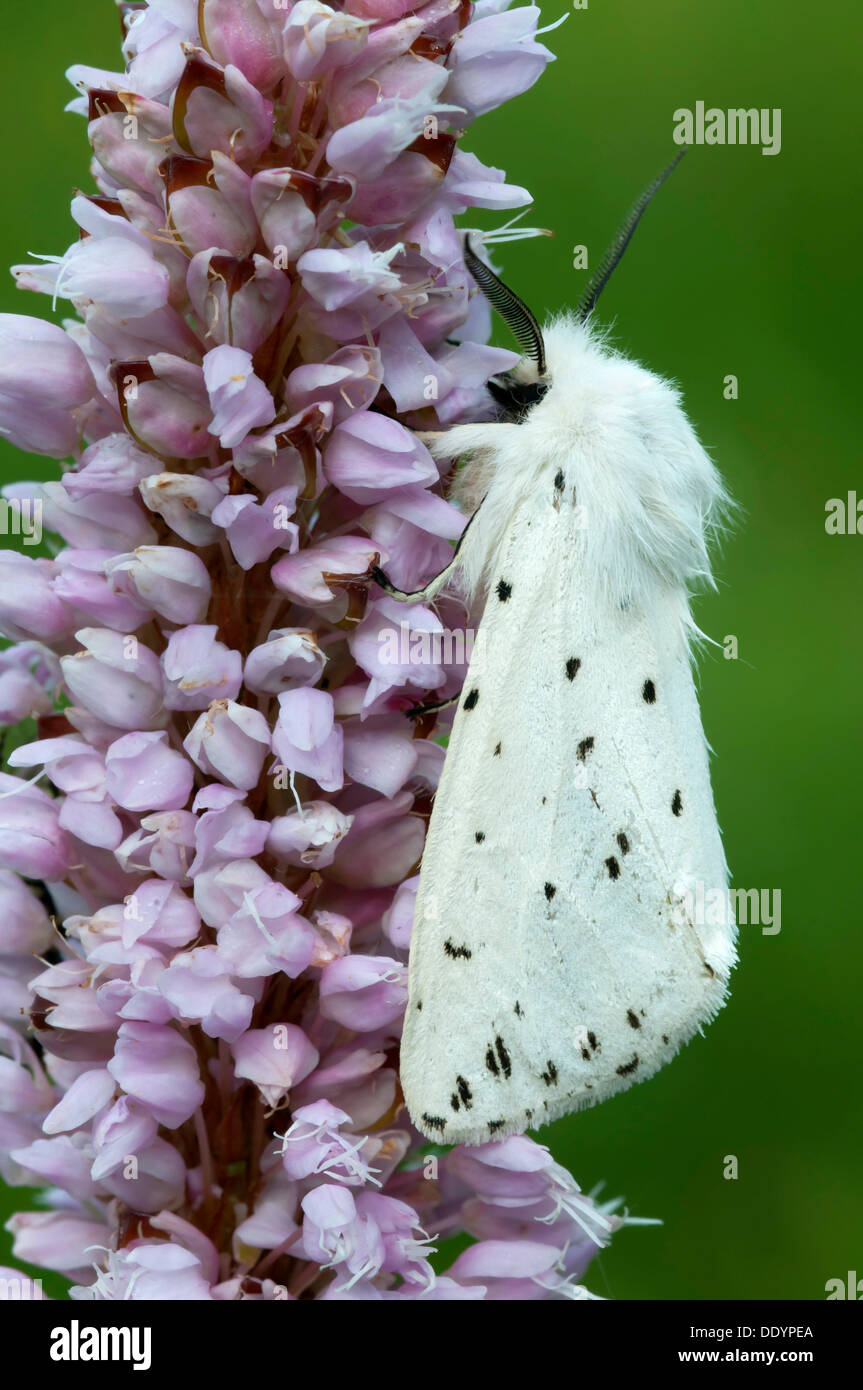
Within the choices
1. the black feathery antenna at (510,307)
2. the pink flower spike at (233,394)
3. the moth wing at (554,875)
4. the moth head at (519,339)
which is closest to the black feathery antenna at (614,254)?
the moth head at (519,339)

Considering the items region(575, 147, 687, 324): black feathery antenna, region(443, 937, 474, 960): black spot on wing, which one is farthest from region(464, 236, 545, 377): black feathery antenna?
region(443, 937, 474, 960): black spot on wing

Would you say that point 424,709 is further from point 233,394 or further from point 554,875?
point 233,394

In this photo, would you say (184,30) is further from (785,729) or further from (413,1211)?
(785,729)

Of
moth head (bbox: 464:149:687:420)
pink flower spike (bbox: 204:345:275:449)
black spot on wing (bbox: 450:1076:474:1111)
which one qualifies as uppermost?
moth head (bbox: 464:149:687:420)

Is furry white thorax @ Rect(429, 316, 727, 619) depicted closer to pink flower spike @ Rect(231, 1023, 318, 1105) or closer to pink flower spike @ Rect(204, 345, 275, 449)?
pink flower spike @ Rect(204, 345, 275, 449)

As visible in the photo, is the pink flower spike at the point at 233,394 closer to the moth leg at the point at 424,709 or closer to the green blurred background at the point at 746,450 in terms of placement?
the moth leg at the point at 424,709

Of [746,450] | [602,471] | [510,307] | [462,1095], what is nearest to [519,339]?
[510,307]
